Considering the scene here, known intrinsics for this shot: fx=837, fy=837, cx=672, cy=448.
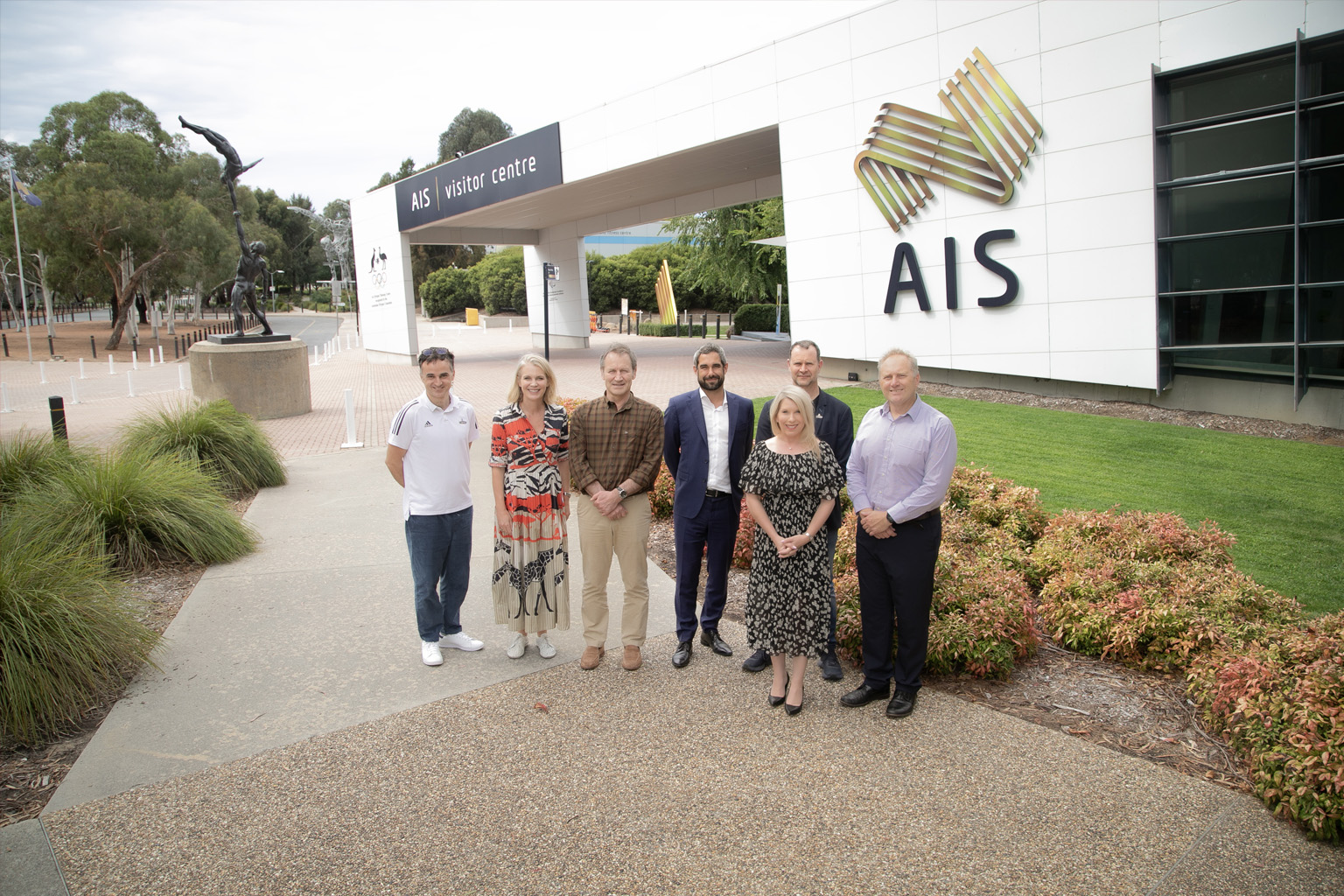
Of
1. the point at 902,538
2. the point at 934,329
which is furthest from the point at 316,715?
the point at 934,329

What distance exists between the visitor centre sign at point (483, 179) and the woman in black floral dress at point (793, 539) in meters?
20.3

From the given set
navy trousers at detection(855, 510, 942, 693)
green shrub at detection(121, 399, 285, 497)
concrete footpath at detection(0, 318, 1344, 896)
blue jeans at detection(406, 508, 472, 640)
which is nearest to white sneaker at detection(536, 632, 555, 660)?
concrete footpath at detection(0, 318, 1344, 896)

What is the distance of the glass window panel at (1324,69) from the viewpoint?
1048 centimetres

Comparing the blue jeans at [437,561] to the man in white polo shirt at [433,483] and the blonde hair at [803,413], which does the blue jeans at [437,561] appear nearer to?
the man in white polo shirt at [433,483]

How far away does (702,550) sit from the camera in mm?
4977

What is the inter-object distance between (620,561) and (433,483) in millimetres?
1177

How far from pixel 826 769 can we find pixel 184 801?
2785 millimetres

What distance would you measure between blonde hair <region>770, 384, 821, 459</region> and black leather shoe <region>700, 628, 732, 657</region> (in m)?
1.45

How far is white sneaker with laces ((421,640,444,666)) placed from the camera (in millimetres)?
4930

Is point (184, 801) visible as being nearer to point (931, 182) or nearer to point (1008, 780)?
point (1008, 780)

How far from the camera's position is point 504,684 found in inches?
184

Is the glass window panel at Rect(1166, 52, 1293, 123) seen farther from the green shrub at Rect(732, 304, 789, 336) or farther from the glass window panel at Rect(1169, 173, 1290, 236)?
the green shrub at Rect(732, 304, 789, 336)

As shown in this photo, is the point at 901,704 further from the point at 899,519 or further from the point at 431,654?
the point at 431,654

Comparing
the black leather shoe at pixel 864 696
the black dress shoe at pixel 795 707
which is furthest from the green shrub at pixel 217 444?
the black leather shoe at pixel 864 696
